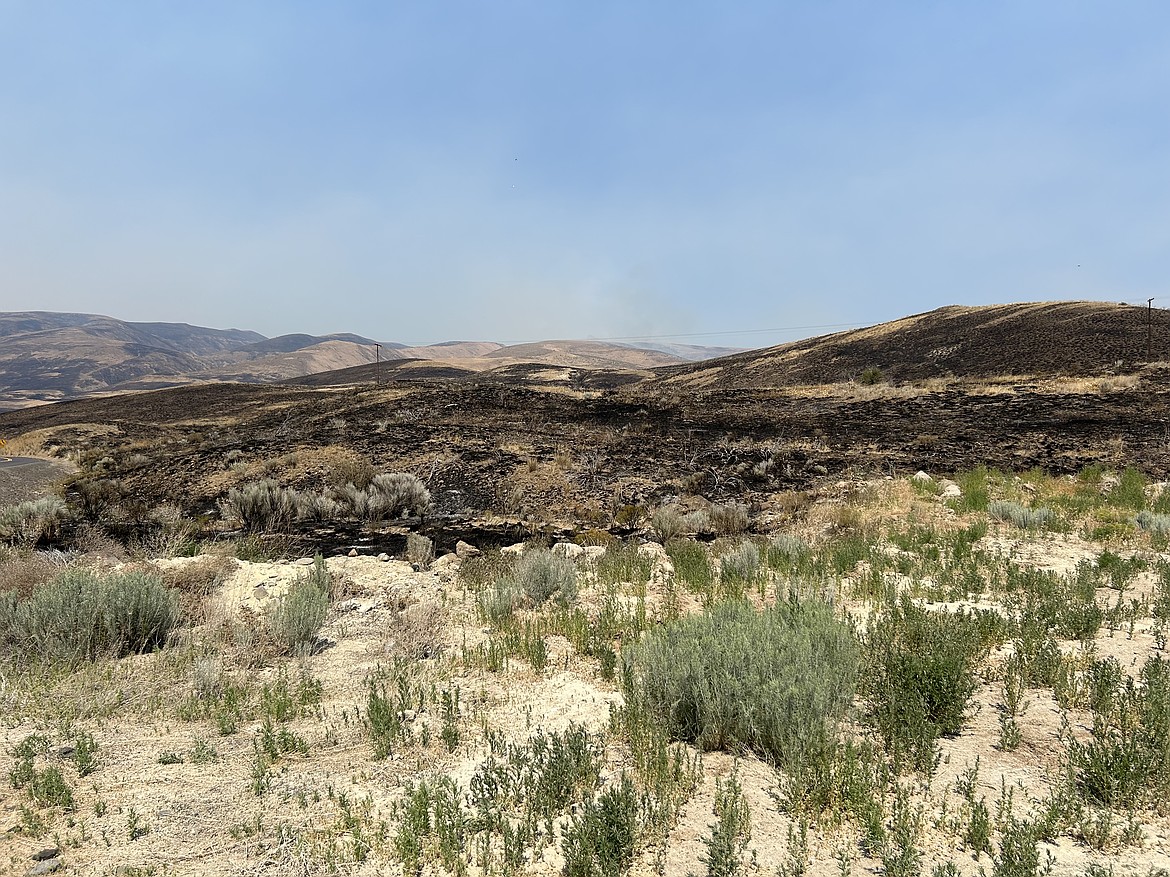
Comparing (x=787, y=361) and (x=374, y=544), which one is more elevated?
(x=787, y=361)

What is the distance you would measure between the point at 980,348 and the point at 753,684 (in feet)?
126

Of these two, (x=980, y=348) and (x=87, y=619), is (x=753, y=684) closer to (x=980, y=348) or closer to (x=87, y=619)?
(x=87, y=619)

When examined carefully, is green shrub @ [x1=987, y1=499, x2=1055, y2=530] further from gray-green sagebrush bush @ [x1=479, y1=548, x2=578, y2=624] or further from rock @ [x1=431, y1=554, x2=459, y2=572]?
rock @ [x1=431, y1=554, x2=459, y2=572]

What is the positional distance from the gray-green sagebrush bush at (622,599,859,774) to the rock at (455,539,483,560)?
4482mm

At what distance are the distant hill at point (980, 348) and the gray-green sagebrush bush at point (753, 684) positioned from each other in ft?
91.5

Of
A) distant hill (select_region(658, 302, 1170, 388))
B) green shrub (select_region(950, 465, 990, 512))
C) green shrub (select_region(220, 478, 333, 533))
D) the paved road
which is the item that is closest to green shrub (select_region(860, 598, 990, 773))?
green shrub (select_region(950, 465, 990, 512))

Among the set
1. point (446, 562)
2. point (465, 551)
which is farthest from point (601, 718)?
point (465, 551)

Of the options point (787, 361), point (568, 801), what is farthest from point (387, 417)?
point (787, 361)

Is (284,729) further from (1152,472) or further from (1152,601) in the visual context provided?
(1152,472)

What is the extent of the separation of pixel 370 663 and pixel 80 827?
2.21 metres

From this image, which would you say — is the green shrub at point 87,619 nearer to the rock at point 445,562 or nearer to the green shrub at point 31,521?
the rock at point 445,562

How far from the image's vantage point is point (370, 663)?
16.0ft

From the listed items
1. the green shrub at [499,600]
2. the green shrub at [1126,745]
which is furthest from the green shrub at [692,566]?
the green shrub at [1126,745]

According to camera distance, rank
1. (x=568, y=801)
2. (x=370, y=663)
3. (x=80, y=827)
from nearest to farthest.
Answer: (x=80, y=827) → (x=568, y=801) → (x=370, y=663)
